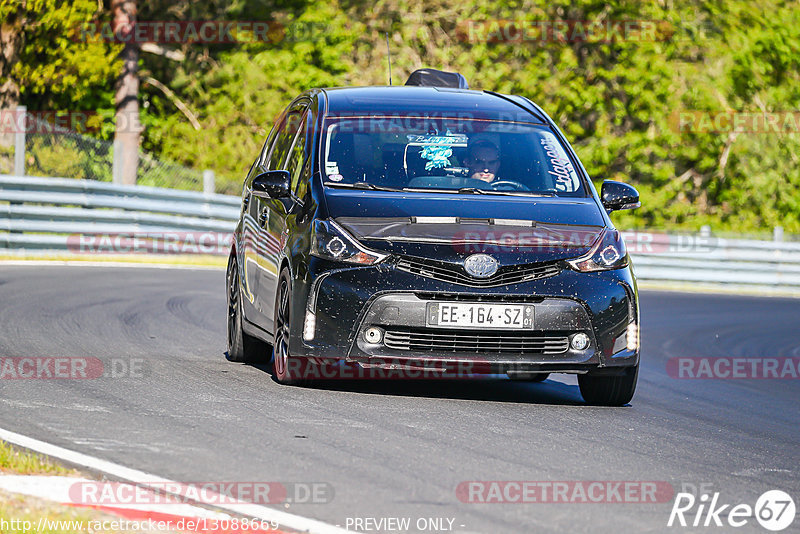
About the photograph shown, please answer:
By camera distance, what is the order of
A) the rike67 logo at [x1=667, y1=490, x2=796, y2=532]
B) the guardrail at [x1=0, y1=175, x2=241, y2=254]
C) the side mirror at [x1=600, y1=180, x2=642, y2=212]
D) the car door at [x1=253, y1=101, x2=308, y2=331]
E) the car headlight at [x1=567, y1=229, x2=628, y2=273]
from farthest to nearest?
the guardrail at [x1=0, y1=175, x2=241, y2=254] < the side mirror at [x1=600, y1=180, x2=642, y2=212] < the car door at [x1=253, y1=101, x2=308, y2=331] < the car headlight at [x1=567, y1=229, x2=628, y2=273] < the rike67 logo at [x1=667, y1=490, x2=796, y2=532]

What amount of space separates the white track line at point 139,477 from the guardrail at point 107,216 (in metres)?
15.4

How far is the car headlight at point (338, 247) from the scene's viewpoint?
7641 mm

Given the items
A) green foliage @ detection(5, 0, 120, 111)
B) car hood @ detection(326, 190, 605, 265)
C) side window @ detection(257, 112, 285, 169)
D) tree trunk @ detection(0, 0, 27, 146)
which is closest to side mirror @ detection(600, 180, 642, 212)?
car hood @ detection(326, 190, 605, 265)

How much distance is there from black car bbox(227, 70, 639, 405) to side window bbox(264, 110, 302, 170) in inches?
24.4

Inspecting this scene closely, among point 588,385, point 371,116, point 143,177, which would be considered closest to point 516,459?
point 588,385

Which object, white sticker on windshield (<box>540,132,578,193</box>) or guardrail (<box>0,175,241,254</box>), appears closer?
white sticker on windshield (<box>540,132,578,193</box>)

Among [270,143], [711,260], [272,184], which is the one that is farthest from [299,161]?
[711,260]

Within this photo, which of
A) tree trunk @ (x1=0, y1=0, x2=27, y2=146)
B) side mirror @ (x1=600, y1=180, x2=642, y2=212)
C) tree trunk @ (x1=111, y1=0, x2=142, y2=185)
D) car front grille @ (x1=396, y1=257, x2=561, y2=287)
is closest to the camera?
car front grille @ (x1=396, y1=257, x2=561, y2=287)

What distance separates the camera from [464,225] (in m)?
7.79

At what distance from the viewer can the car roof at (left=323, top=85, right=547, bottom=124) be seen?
9.05m

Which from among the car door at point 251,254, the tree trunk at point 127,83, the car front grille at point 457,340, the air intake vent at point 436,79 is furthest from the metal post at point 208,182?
the car front grille at point 457,340

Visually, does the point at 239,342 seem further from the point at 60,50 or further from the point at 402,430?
the point at 60,50

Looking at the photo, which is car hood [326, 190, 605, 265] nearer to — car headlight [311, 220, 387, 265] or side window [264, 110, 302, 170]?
car headlight [311, 220, 387, 265]

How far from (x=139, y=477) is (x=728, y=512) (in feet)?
7.16
